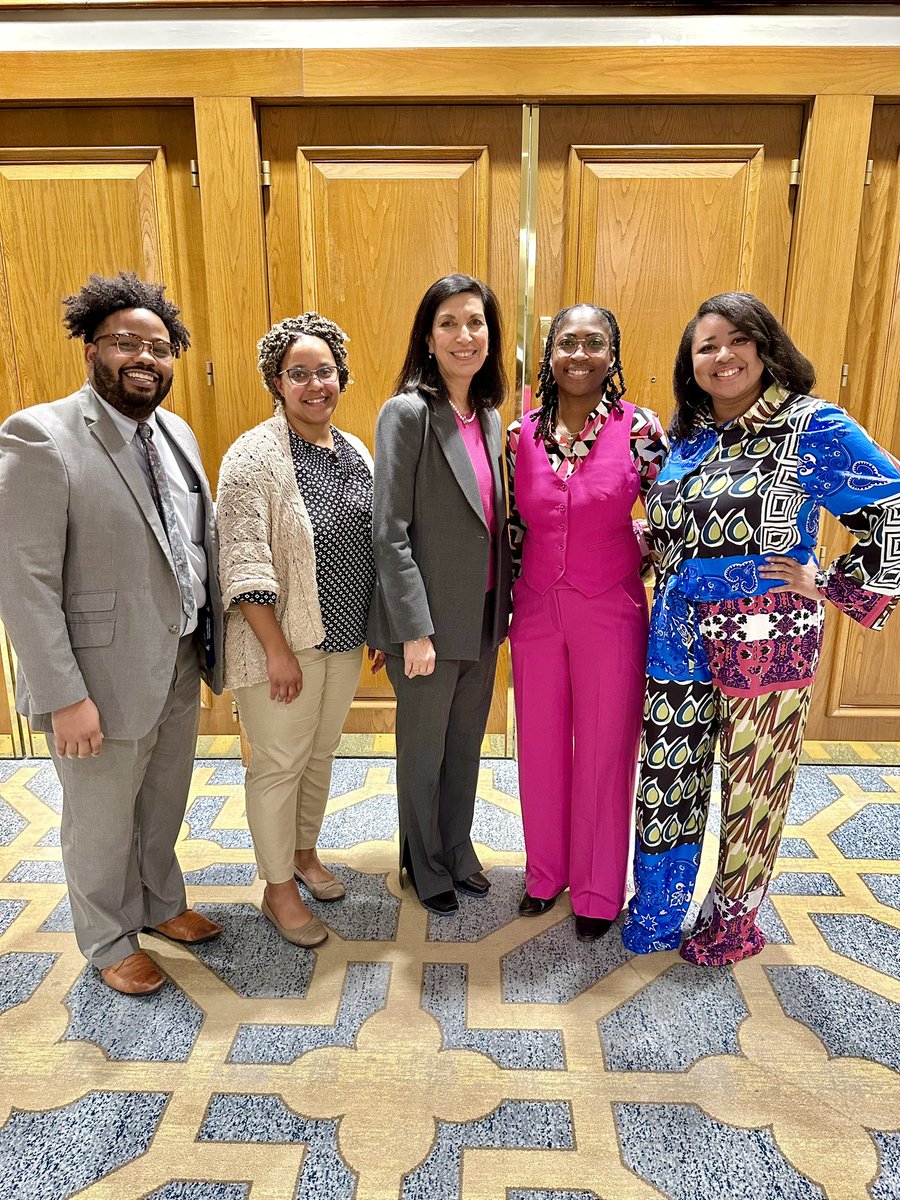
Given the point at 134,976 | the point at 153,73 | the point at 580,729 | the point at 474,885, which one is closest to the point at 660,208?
the point at 153,73

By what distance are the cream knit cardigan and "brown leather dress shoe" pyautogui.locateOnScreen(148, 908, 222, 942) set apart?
66 centimetres

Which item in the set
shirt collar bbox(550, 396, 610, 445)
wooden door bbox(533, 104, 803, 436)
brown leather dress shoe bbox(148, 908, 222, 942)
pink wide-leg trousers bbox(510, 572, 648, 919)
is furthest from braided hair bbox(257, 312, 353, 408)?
brown leather dress shoe bbox(148, 908, 222, 942)

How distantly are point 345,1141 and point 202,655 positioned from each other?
1102 millimetres

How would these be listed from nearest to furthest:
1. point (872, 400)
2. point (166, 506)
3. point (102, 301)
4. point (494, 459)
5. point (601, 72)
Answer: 1. point (102, 301)
2. point (166, 506)
3. point (494, 459)
4. point (601, 72)
5. point (872, 400)

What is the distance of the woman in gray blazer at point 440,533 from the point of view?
73.6 inches

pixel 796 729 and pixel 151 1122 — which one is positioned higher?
pixel 796 729

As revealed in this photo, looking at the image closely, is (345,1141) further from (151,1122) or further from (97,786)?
(97,786)

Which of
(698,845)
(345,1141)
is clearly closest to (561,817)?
(698,845)

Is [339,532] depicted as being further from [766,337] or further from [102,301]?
[766,337]

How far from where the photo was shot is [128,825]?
5.96 feet

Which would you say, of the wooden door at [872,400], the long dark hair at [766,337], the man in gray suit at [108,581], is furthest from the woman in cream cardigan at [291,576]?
the wooden door at [872,400]

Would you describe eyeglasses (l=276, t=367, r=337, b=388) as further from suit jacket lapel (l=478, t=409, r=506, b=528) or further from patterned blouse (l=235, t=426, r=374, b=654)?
suit jacket lapel (l=478, t=409, r=506, b=528)

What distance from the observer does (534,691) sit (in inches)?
80.3

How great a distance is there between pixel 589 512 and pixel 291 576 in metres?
0.71
